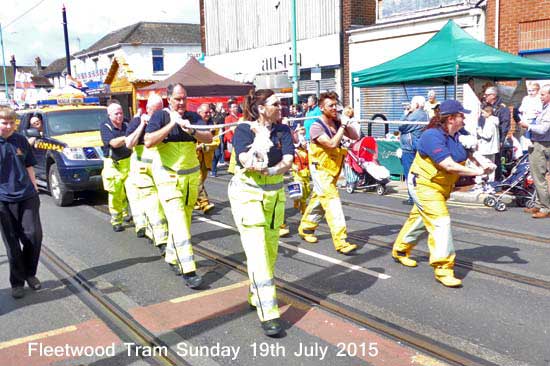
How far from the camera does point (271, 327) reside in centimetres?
443

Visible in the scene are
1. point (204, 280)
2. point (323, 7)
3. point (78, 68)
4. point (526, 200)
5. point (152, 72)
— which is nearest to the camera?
point (204, 280)

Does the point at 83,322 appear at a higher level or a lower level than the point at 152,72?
lower

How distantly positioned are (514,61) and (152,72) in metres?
37.5

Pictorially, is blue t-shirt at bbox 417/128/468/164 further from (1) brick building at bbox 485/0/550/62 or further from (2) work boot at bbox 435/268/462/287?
(1) brick building at bbox 485/0/550/62

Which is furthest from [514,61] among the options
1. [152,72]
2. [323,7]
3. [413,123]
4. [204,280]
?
[152,72]

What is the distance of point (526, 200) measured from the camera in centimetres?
970

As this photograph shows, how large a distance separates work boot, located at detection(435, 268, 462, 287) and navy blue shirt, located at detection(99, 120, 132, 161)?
195 inches

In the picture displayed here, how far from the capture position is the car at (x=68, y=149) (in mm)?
10594

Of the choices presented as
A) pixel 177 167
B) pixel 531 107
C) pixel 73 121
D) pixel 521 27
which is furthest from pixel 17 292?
pixel 521 27

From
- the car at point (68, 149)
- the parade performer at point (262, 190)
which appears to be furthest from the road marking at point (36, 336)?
the car at point (68, 149)

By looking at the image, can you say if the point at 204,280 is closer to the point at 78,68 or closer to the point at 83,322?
the point at 83,322

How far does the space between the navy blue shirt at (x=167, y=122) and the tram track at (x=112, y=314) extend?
1.76 meters

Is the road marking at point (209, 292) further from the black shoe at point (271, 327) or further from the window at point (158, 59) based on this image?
the window at point (158, 59)

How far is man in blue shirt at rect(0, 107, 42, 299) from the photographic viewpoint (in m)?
5.50
